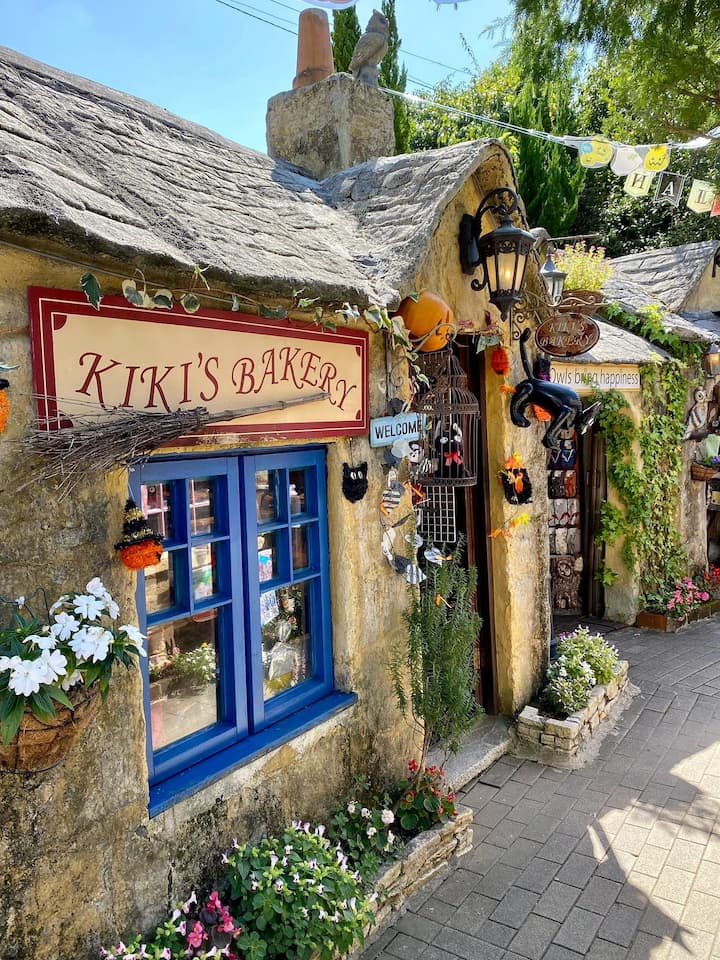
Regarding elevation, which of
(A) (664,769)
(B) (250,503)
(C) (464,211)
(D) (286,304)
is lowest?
(A) (664,769)

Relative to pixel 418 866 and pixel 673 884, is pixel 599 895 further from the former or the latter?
pixel 418 866

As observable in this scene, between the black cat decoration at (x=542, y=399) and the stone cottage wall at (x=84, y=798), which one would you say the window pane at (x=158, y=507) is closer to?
the stone cottage wall at (x=84, y=798)

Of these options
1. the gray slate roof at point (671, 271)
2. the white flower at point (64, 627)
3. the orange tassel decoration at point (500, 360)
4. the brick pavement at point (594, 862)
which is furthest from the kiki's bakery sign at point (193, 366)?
the gray slate roof at point (671, 271)

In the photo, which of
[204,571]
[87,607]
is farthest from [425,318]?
[87,607]

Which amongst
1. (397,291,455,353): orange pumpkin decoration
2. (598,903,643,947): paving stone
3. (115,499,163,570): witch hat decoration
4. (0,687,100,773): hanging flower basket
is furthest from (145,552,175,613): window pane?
(598,903,643,947): paving stone

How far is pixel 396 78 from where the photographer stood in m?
17.9

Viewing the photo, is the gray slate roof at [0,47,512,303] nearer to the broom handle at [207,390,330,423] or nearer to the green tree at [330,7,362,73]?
the broom handle at [207,390,330,423]

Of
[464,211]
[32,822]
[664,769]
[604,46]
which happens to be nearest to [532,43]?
[604,46]

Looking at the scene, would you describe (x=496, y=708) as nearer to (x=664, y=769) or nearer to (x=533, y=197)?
(x=664, y=769)

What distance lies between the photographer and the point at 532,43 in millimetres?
4359

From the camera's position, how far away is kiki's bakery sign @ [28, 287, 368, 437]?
260 centimetres

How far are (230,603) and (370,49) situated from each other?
5.28m

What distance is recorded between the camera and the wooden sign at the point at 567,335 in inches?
244

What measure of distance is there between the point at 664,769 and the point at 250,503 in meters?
4.06
